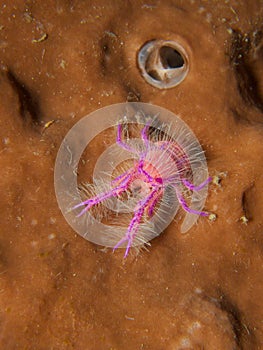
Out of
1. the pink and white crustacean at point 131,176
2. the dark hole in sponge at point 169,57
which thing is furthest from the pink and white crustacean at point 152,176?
the dark hole in sponge at point 169,57

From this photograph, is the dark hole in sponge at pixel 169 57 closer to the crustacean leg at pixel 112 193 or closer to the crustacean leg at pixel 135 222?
the crustacean leg at pixel 112 193

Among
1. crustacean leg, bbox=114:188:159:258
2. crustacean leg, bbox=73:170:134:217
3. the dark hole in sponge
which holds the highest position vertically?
the dark hole in sponge

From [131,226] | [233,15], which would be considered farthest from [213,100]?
[131,226]

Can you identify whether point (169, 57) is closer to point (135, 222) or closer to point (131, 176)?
point (131, 176)

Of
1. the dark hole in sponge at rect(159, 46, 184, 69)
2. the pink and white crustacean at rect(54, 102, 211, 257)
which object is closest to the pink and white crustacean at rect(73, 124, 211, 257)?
the pink and white crustacean at rect(54, 102, 211, 257)

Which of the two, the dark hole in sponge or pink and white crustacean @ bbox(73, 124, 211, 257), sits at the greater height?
the dark hole in sponge

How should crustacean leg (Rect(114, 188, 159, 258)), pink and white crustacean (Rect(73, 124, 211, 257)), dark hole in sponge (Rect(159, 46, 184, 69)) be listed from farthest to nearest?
dark hole in sponge (Rect(159, 46, 184, 69)) → pink and white crustacean (Rect(73, 124, 211, 257)) → crustacean leg (Rect(114, 188, 159, 258))

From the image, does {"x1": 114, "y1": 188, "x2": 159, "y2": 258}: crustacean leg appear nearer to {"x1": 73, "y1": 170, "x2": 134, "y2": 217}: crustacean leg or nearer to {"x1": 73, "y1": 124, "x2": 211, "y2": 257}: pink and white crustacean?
{"x1": 73, "y1": 124, "x2": 211, "y2": 257}: pink and white crustacean

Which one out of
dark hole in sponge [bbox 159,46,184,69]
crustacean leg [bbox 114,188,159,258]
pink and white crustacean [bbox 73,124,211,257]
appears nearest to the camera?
crustacean leg [bbox 114,188,159,258]
